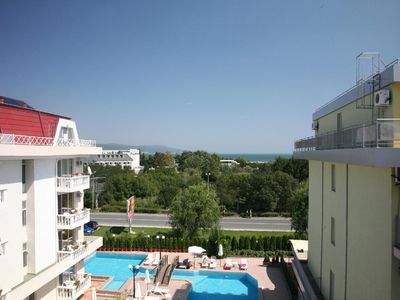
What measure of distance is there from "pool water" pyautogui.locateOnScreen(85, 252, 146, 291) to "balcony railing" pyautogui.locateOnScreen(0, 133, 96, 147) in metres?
10.2

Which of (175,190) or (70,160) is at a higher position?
(70,160)

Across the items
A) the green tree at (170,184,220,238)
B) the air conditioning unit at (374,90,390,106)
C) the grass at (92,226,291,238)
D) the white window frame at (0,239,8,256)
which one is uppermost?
the air conditioning unit at (374,90,390,106)

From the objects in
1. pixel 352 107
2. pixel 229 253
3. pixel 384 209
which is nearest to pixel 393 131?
pixel 384 209

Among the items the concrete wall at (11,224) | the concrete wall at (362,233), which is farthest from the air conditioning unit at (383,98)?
the concrete wall at (11,224)

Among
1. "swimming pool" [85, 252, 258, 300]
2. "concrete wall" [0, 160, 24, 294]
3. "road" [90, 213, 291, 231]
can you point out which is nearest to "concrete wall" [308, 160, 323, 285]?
"swimming pool" [85, 252, 258, 300]

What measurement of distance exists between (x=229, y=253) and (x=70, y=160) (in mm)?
16233

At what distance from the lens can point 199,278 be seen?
25375 millimetres

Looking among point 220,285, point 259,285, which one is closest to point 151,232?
point 220,285

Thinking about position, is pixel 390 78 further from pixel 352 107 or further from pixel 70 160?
pixel 70 160

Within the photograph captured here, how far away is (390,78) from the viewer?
8547 mm

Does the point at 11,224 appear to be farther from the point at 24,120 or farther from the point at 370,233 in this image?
the point at 370,233

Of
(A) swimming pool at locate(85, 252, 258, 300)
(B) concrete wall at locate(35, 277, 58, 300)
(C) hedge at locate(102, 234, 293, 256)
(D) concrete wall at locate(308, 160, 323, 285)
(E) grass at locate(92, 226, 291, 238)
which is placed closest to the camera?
Answer: (D) concrete wall at locate(308, 160, 323, 285)

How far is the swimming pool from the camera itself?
2269 cm

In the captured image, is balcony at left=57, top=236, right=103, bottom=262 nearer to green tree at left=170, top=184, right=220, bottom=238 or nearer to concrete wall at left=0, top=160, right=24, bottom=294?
concrete wall at left=0, top=160, right=24, bottom=294
